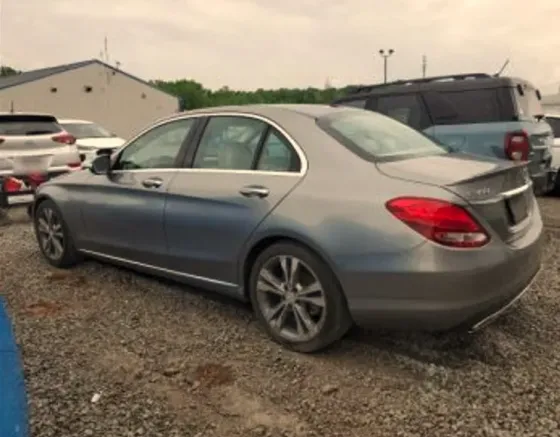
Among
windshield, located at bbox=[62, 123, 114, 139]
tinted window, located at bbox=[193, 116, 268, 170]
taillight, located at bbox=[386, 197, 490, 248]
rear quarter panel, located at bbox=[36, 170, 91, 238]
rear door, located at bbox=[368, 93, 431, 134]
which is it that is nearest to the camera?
taillight, located at bbox=[386, 197, 490, 248]

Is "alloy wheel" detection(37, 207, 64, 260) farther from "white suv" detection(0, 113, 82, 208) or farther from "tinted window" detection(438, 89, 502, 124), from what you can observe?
"tinted window" detection(438, 89, 502, 124)

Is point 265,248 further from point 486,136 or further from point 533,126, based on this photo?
point 533,126

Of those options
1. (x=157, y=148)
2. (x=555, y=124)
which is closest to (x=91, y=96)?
(x=555, y=124)

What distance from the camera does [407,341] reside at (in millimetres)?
3730

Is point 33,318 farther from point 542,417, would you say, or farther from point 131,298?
point 542,417

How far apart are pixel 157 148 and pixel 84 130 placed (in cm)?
946

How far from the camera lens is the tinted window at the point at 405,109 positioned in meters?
7.47

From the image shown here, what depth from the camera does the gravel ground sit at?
111 inches

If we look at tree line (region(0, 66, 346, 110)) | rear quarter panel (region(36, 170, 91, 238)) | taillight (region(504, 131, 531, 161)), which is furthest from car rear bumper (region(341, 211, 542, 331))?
tree line (region(0, 66, 346, 110))

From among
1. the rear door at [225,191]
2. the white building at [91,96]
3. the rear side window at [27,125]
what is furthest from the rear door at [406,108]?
the white building at [91,96]

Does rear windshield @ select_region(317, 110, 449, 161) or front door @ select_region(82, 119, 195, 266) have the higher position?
rear windshield @ select_region(317, 110, 449, 161)

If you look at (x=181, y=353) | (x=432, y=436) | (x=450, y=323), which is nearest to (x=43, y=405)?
(x=181, y=353)

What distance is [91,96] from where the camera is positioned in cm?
3142

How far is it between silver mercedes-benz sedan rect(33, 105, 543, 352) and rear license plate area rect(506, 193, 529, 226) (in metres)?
0.01
